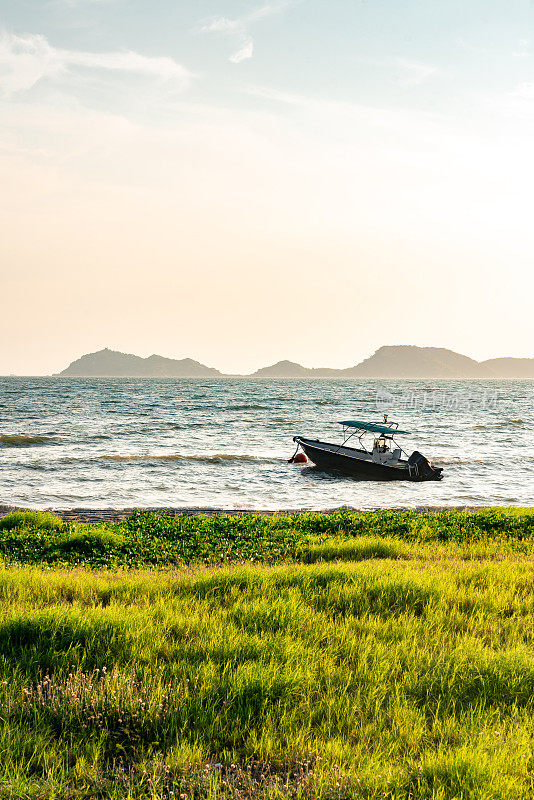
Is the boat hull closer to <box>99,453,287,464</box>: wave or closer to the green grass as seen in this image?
<box>99,453,287,464</box>: wave

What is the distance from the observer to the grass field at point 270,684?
2879mm


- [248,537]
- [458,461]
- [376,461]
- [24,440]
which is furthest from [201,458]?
[248,537]

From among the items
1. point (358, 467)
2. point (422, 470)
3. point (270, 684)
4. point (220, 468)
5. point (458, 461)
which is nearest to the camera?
point (270, 684)

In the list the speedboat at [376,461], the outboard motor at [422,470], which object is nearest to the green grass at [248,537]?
the outboard motor at [422,470]

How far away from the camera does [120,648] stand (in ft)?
14.1

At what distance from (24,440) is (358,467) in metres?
23.3

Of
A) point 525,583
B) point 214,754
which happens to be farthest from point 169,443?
point 214,754

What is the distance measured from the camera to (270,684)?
12.1ft

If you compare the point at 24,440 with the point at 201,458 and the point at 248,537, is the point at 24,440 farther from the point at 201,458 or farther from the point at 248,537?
the point at 248,537

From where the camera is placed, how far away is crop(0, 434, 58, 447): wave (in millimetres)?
33394

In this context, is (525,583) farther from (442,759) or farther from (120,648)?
(120,648)

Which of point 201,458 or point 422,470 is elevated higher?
point 422,470

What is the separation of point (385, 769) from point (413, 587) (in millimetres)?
3376

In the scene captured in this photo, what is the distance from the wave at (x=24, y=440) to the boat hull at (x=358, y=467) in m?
18.6
